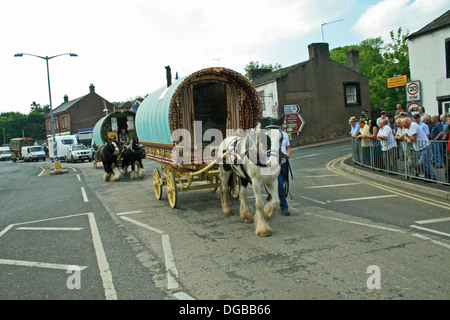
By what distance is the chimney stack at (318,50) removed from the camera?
29.6 metres

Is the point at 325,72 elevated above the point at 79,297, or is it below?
above

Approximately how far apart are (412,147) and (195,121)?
20.1 ft

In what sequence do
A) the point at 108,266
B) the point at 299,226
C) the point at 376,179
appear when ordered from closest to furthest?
the point at 108,266 < the point at 299,226 < the point at 376,179

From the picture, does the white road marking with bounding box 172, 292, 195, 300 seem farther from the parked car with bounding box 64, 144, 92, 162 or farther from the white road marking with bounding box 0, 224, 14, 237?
the parked car with bounding box 64, 144, 92, 162

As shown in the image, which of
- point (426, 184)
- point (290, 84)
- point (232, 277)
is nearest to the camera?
point (232, 277)

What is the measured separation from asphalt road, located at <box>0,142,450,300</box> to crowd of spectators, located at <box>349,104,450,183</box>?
1.18 meters

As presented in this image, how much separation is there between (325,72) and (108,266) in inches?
1117

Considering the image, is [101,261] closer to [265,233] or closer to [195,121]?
[265,233]

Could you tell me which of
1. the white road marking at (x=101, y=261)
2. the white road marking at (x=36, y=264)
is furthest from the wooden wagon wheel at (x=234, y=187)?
the white road marking at (x=36, y=264)

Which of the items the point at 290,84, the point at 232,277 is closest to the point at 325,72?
the point at 290,84

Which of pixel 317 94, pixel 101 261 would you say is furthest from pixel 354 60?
pixel 101 261

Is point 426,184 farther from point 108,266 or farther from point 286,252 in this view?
point 108,266

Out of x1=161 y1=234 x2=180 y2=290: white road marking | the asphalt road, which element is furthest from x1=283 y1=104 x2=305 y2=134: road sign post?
x1=161 y1=234 x2=180 y2=290: white road marking
